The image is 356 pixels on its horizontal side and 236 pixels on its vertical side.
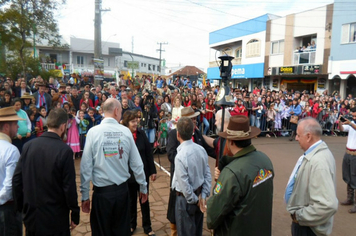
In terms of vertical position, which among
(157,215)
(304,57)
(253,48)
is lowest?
(157,215)

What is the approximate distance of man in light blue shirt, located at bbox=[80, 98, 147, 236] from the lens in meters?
2.94

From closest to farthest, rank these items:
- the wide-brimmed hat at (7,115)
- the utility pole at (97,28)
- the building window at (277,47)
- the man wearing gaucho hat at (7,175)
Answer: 1. the man wearing gaucho hat at (7,175)
2. the wide-brimmed hat at (7,115)
3. the utility pole at (97,28)
4. the building window at (277,47)

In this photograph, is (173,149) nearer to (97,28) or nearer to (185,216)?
(185,216)

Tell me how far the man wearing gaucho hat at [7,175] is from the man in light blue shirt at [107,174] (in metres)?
0.69

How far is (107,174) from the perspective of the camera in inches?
117

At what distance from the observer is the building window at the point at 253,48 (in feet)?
89.2

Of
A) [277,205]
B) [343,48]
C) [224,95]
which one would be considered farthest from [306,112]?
[343,48]

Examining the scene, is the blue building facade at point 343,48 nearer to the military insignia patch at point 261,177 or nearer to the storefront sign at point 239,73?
the storefront sign at point 239,73

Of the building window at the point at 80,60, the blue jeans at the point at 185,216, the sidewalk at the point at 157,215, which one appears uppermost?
the building window at the point at 80,60

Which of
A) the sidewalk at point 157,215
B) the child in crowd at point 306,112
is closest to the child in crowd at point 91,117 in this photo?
the sidewalk at point 157,215

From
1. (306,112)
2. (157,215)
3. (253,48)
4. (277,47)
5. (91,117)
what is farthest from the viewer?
(253,48)

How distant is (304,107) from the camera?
533 inches

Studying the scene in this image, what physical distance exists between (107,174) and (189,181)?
3.13 ft

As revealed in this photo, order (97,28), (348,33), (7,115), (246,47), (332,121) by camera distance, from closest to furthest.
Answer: (7,115) < (97,28) < (332,121) < (348,33) < (246,47)
